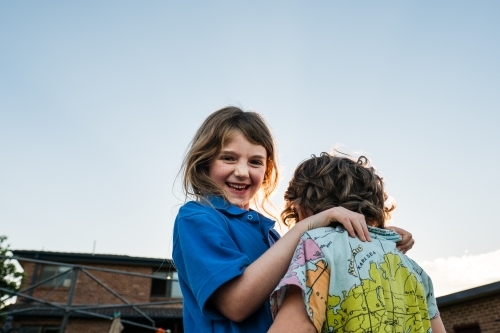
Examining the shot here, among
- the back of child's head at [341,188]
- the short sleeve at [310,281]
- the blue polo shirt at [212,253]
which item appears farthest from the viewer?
the back of child's head at [341,188]

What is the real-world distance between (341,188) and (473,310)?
40.6 feet

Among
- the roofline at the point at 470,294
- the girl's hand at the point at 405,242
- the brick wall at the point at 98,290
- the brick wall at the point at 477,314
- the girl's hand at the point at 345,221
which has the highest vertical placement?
the brick wall at the point at 98,290

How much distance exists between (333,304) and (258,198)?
1112mm

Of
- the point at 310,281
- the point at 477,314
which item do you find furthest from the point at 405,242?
the point at 477,314

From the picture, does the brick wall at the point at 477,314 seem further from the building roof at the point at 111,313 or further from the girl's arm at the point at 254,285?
the girl's arm at the point at 254,285

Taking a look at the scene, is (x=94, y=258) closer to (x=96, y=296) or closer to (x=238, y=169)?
(x=96, y=296)

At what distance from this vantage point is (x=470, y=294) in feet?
37.2

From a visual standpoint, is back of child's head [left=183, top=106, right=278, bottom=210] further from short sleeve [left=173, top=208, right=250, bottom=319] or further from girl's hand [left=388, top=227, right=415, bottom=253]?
girl's hand [left=388, top=227, right=415, bottom=253]

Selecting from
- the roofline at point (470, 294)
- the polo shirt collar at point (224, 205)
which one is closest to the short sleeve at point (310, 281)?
the polo shirt collar at point (224, 205)

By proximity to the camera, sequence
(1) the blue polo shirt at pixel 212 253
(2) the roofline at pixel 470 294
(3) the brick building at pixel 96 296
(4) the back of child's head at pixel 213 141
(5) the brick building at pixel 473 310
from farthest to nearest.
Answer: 1. (3) the brick building at pixel 96 296
2. (5) the brick building at pixel 473 310
3. (2) the roofline at pixel 470 294
4. (4) the back of child's head at pixel 213 141
5. (1) the blue polo shirt at pixel 212 253

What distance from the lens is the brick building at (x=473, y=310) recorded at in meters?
11.0

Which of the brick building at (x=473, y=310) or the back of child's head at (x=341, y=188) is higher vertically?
the brick building at (x=473, y=310)

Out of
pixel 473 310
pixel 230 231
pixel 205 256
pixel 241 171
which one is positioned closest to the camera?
pixel 205 256

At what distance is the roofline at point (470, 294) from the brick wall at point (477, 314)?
20 cm
